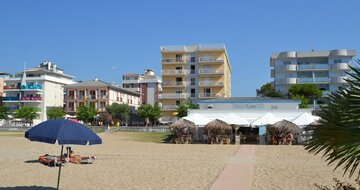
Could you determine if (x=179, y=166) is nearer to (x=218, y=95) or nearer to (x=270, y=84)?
(x=218, y=95)

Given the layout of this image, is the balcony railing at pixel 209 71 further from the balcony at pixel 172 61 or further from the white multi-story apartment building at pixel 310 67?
the white multi-story apartment building at pixel 310 67

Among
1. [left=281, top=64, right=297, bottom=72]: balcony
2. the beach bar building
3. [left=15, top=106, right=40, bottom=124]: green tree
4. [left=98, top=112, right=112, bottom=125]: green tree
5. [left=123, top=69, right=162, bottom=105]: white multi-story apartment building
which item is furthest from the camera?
[left=123, top=69, right=162, bottom=105]: white multi-story apartment building

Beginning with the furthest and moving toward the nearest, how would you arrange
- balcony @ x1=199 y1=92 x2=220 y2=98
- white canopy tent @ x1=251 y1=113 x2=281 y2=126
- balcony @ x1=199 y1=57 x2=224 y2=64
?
balcony @ x1=199 y1=92 x2=220 y2=98 → balcony @ x1=199 y1=57 x2=224 y2=64 → white canopy tent @ x1=251 y1=113 x2=281 y2=126

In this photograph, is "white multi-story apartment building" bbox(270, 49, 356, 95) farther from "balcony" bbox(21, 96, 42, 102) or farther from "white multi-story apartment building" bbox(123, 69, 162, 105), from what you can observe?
"balcony" bbox(21, 96, 42, 102)

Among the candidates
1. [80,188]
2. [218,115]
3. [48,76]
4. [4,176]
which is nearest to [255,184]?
[80,188]

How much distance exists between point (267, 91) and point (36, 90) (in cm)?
4716

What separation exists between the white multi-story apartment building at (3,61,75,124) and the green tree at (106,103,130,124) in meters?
16.1

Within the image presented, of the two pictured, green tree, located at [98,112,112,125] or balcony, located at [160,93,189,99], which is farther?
balcony, located at [160,93,189,99]

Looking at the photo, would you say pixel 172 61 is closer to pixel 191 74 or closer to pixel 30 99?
pixel 191 74

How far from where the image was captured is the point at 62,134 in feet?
29.6

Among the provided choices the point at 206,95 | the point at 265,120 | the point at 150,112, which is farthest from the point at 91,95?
the point at 265,120

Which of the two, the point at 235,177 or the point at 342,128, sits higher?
the point at 342,128

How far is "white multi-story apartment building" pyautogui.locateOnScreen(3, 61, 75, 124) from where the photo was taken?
88750 mm

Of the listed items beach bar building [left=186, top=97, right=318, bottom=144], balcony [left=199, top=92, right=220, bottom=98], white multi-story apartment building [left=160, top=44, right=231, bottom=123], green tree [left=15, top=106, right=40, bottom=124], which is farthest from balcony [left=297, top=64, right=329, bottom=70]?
green tree [left=15, top=106, right=40, bottom=124]
